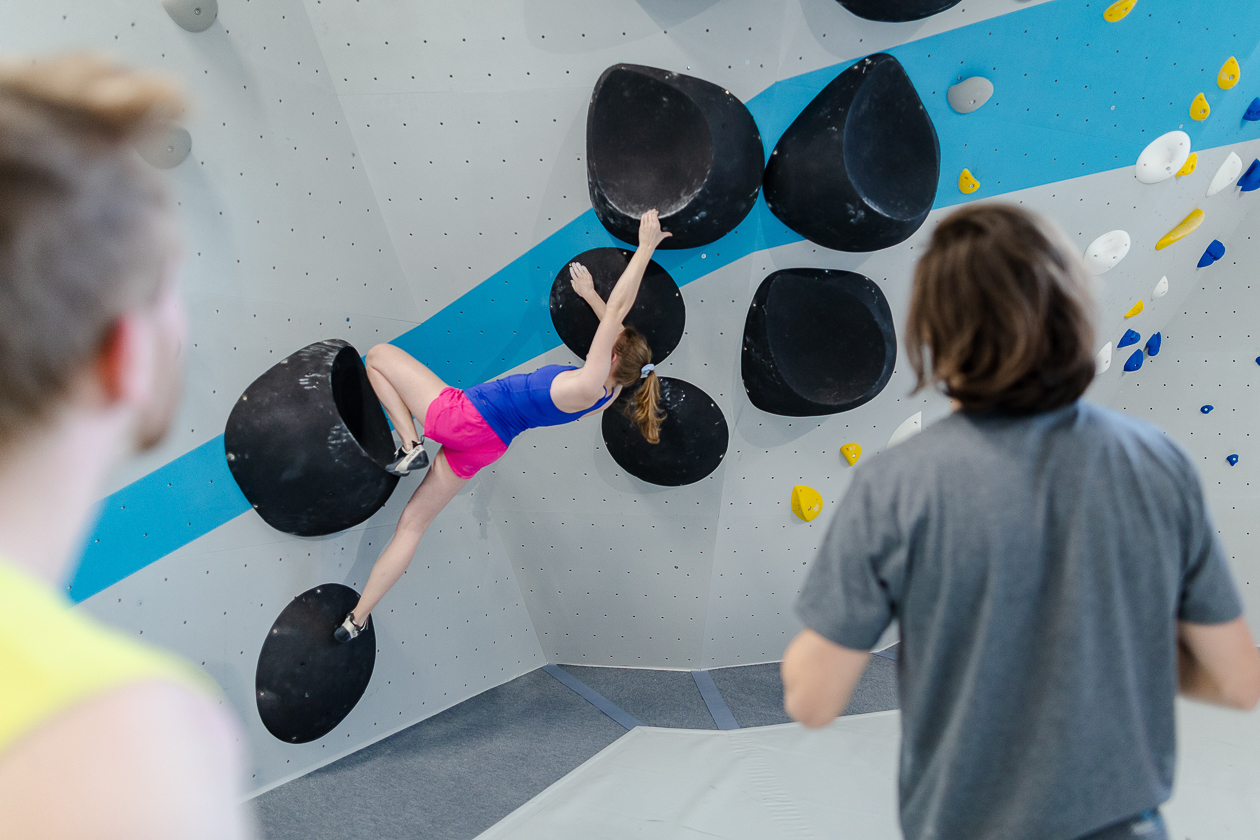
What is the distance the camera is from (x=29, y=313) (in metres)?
0.40

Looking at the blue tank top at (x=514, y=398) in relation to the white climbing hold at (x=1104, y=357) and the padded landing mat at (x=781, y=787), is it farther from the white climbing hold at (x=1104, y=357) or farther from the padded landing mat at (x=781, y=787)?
the white climbing hold at (x=1104, y=357)

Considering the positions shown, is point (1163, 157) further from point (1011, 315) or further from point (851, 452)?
point (1011, 315)

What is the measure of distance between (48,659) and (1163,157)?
12.3 ft

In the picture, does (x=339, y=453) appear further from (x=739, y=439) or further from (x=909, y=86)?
(x=909, y=86)

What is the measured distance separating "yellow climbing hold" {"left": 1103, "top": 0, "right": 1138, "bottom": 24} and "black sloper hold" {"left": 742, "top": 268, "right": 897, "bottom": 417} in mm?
1172

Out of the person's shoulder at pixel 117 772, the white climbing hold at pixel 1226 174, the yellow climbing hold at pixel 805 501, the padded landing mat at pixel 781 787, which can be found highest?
the person's shoulder at pixel 117 772

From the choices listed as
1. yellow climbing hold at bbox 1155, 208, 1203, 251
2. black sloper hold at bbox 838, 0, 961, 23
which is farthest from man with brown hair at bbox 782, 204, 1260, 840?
yellow climbing hold at bbox 1155, 208, 1203, 251

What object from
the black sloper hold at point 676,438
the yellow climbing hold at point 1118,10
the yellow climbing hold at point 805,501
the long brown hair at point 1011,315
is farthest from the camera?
the yellow climbing hold at point 805,501

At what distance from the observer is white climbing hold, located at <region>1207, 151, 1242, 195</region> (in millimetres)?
3229

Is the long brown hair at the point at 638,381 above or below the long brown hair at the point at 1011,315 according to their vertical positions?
below

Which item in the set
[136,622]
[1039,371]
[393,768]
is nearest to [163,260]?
[1039,371]

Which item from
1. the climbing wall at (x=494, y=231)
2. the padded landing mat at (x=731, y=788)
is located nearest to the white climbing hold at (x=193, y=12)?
the climbing wall at (x=494, y=231)

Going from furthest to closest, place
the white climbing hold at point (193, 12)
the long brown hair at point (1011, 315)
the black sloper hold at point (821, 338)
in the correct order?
1. the black sloper hold at point (821, 338)
2. the white climbing hold at point (193, 12)
3. the long brown hair at point (1011, 315)

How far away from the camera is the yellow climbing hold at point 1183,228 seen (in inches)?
132
